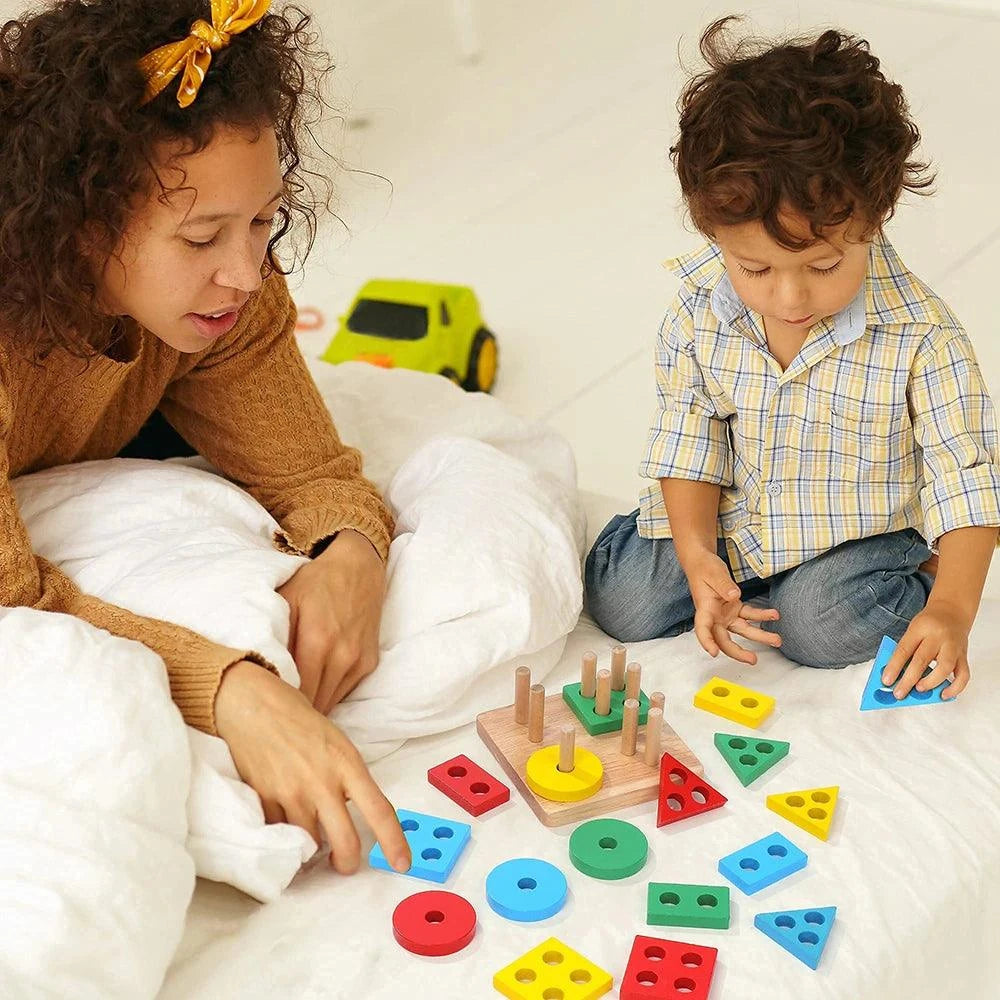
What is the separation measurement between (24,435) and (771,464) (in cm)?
66

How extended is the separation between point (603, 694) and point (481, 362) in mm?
961

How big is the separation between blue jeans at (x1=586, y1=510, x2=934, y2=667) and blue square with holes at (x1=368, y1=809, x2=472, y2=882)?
0.36 metres

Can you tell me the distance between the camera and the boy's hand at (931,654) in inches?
45.0

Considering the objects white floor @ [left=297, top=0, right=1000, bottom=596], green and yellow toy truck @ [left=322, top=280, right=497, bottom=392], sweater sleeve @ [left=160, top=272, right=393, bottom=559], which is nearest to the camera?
sweater sleeve @ [left=160, top=272, right=393, bottom=559]

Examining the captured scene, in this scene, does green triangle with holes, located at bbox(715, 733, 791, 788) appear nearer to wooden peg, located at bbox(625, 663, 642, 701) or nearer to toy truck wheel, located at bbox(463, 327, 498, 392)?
wooden peg, located at bbox(625, 663, 642, 701)

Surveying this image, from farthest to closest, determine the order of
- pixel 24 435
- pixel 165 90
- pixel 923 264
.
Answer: pixel 923 264
pixel 24 435
pixel 165 90

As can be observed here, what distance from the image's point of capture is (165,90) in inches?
41.1

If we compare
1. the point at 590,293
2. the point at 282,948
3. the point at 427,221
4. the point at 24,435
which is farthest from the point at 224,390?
the point at 427,221

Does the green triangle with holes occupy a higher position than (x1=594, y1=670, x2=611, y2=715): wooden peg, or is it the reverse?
(x1=594, y1=670, x2=611, y2=715): wooden peg

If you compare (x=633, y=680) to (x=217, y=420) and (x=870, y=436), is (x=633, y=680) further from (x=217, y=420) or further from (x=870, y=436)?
(x=217, y=420)

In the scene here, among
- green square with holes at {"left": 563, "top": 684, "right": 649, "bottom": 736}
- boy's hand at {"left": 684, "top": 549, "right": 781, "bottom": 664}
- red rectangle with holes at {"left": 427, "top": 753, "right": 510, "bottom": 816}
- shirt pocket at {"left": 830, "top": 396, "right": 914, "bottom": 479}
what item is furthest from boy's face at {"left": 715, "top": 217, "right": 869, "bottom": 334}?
red rectangle with holes at {"left": 427, "top": 753, "right": 510, "bottom": 816}

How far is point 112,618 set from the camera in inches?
43.0

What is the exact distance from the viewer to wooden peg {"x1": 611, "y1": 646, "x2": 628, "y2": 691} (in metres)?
1.18

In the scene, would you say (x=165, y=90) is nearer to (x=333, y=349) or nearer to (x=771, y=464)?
(x=771, y=464)
